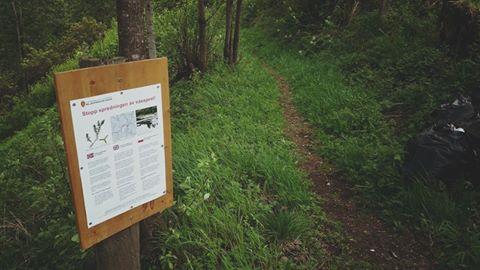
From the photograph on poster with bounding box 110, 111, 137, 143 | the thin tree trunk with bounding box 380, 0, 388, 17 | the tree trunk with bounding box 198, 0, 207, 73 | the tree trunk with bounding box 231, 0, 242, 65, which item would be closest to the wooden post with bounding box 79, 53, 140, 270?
the photograph on poster with bounding box 110, 111, 137, 143

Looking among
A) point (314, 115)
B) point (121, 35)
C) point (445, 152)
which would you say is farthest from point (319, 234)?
point (314, 115)

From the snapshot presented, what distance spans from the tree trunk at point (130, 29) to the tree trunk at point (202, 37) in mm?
5113

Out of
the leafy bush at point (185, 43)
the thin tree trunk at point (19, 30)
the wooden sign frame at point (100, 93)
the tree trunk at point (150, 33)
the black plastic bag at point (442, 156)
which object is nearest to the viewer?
the wooden sign frame at point (100, 93)

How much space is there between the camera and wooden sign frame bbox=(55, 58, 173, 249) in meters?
2.07

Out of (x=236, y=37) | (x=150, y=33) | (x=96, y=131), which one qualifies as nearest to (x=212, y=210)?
(x=96, y=131)

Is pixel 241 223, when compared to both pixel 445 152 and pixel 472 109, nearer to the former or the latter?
pixel 445 152

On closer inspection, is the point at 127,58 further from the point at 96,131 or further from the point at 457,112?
the point at 457,112

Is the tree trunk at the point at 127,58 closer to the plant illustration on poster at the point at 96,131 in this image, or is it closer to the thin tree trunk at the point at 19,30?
the plant illustration on poster at the point at 96,131

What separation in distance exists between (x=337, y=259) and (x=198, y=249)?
128 cm

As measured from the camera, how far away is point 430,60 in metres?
7.03

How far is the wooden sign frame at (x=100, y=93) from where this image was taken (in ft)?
6.81

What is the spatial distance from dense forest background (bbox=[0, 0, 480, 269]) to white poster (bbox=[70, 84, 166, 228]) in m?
0.40

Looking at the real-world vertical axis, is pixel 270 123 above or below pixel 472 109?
below

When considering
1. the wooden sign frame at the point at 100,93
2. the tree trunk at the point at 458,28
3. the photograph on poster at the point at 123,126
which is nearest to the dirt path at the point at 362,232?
the wooden sign frame at the point at 100,93
